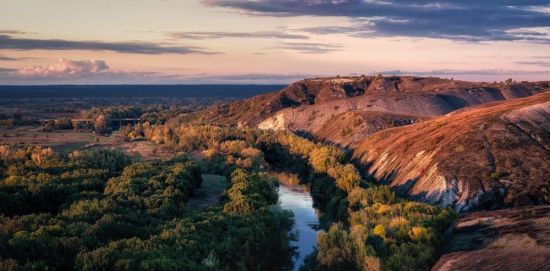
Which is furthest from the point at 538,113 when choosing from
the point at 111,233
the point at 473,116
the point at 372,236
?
the point at 111,233

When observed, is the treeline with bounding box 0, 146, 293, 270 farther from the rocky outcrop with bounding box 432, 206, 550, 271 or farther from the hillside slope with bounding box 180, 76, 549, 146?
the hillside slope with bounding box 180, 76, 549, 146

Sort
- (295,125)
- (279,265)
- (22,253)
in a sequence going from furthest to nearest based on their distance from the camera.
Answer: (295,125) < (279,265) < (22,253)

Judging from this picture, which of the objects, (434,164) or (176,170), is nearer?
(434,164)

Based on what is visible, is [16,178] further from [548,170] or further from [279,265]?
[548,170]

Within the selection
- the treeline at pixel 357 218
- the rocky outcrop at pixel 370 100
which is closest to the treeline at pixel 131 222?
the treeline at pixel 357 218

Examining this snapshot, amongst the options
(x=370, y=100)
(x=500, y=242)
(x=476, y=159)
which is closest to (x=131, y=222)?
(x=500, y=242)

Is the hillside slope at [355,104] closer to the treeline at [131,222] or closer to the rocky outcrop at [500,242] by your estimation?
the treeline at [131,222]

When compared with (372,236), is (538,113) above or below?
above
